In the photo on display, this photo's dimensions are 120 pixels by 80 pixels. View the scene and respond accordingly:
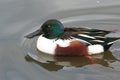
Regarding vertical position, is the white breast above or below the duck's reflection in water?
above

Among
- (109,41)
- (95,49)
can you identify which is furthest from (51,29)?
(109,41)

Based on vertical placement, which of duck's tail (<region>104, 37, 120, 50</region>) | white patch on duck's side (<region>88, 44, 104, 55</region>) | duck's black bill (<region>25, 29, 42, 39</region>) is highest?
duck's black bill (<region>25, 29, 42, 39</region>)

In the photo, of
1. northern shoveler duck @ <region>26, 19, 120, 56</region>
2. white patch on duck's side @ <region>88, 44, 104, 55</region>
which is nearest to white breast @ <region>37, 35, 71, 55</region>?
northern shoveler duck @ <region>26, 19, 120, 56</region>

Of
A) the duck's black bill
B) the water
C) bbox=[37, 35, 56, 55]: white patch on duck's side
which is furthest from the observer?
the duck's black bill

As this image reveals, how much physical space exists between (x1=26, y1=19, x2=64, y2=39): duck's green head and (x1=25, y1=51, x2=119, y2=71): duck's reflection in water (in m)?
0.35

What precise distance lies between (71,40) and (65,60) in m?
0.35

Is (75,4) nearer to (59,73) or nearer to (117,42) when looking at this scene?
(117,42)

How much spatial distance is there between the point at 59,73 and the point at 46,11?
6.90 feet

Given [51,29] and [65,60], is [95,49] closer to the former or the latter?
[65,60]

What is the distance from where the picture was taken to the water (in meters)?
6.57

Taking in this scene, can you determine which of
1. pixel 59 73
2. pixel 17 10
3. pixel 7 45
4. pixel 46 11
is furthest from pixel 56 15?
pixel 59 73

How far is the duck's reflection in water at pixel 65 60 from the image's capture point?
689cm

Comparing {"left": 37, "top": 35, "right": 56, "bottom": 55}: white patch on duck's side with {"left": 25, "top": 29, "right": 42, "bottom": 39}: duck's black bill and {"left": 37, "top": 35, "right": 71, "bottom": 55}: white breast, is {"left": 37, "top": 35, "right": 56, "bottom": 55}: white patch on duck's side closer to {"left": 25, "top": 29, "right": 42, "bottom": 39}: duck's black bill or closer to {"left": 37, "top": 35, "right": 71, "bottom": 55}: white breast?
{"left": 37, "top": 35, "right": 71, "bottom": 55}: white breast

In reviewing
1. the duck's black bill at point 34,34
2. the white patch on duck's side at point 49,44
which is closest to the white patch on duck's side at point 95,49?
the white patch on duck's side at point 49,44
